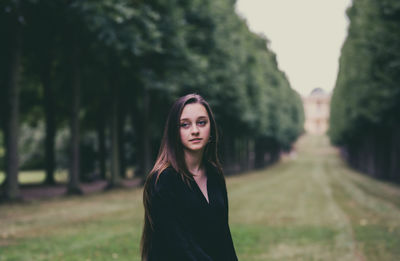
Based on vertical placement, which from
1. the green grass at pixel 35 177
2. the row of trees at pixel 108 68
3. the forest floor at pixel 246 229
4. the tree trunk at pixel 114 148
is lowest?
the green grass at pixel 35 177

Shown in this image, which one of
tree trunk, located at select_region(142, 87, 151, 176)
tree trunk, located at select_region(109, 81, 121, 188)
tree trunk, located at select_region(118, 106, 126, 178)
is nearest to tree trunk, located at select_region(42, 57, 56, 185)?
tree trunk, located at select_region(109, 81, 121, 188)

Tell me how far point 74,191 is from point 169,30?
25.2 feet

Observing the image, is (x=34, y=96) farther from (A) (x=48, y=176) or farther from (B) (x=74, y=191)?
(B) (x=74, y=191)

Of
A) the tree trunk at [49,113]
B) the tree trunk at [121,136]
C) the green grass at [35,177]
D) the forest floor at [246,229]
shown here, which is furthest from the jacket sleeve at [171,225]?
the green grass at [35,177]

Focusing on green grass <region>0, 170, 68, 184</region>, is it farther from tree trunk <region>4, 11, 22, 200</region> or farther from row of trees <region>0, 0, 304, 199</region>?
tree trunk <region>4, 11, 22, 200</region>

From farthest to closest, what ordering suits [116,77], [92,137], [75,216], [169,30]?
[92,137]
[116,77]
[169,30]
[75,216]

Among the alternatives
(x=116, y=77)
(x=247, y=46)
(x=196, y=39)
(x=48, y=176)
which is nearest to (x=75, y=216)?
(x=116, y=77)

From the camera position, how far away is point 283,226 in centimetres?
1045

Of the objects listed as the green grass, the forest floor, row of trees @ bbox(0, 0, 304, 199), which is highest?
row of trees @ bbox(0, 0, 304, 199)

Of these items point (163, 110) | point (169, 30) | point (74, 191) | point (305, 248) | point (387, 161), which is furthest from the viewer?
point (387, 161)

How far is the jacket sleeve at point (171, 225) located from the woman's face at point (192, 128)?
0.86 feet

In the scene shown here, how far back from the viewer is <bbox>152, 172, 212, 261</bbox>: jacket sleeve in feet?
7.96

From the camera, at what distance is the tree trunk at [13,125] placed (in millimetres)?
13062

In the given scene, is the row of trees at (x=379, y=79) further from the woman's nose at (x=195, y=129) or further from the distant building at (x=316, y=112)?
the distant building at (x=316, y=112)
